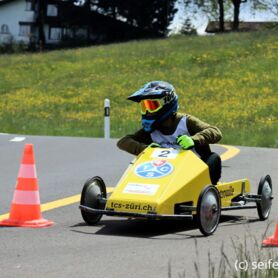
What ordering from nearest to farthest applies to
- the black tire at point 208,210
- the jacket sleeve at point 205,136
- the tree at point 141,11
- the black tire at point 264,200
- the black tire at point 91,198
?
the black tire at point 208,210
the black tire at point 91,198
the jacket sleeve at point 205,136
the black tire at point 264,200
the tree at point 141,11

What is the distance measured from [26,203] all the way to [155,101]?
1.59 metres

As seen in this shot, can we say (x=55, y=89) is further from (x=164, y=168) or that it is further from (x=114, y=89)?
(x=164, y=168)

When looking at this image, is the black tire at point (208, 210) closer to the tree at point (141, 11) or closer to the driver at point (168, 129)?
the driver at point (168, 129)

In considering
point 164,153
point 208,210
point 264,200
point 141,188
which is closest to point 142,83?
point 264,200

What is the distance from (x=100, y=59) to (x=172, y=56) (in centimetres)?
468

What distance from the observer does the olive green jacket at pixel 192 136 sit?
8.73 metres

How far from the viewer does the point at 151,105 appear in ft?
28.8

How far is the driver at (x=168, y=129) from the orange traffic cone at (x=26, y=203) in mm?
981

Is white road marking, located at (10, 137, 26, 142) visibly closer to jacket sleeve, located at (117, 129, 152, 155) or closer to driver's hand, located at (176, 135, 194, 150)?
jacket sleeve, located at (117, 129, 152, 155)

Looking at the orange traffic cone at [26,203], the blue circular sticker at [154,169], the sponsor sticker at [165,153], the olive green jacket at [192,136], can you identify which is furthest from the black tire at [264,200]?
the orange traffic cone at [26,203]

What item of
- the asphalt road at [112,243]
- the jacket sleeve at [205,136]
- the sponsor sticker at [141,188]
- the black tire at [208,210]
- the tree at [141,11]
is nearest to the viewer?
the asphalt road at [112,243]

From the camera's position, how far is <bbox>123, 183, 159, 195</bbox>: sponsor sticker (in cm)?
807

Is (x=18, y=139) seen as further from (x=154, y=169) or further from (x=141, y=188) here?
(x=141, y=188)

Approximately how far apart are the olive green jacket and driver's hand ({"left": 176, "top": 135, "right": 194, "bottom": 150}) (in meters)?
0.16
